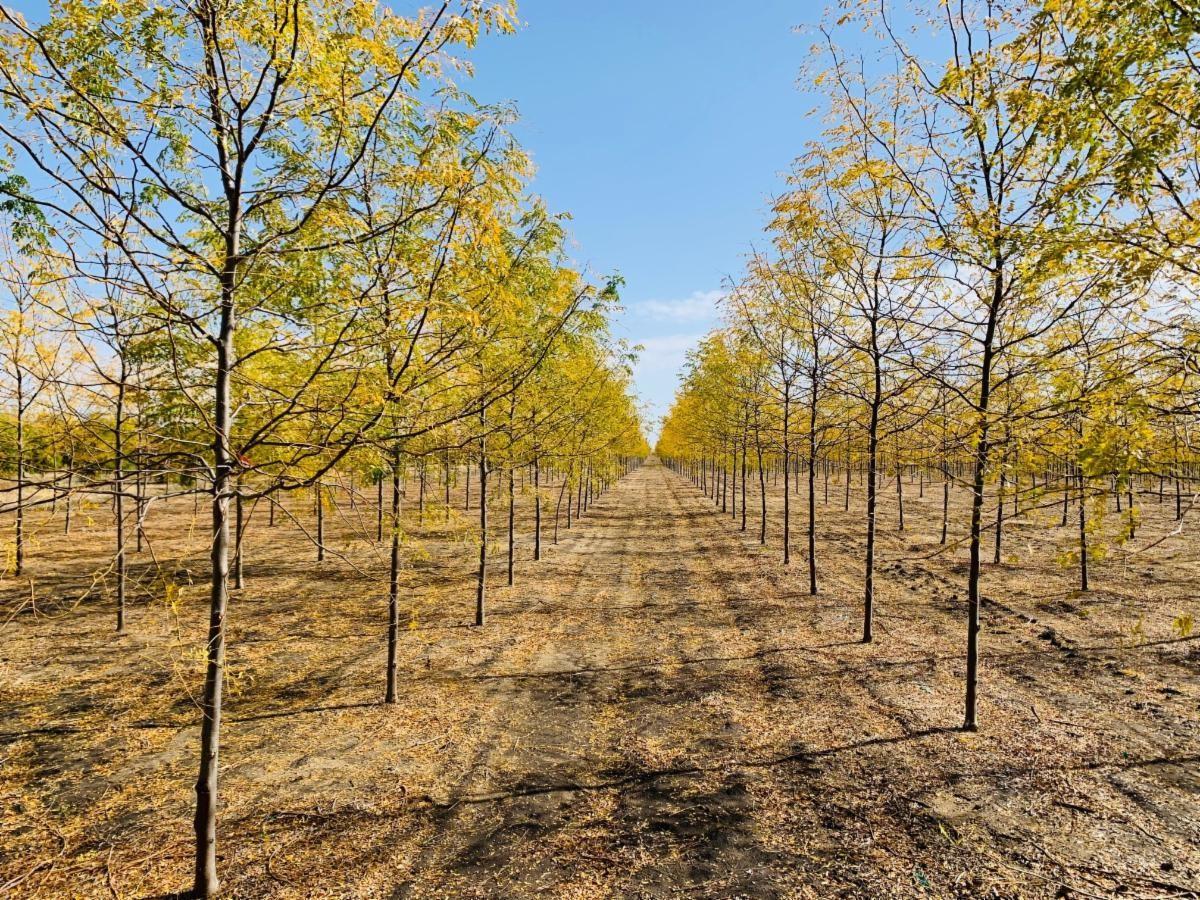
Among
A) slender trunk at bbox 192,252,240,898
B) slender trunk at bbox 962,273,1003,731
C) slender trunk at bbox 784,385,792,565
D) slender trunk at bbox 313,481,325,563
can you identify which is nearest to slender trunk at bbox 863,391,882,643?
slender trunk at bbox 784,385,792,565

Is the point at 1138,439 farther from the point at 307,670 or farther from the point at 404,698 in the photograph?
the point at 307,670

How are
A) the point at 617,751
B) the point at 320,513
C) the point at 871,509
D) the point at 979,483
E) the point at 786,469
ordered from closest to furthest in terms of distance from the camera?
the point at 979,483
the point at 617,751
the point at 871,509
the point at 786,469
the point at 320,513

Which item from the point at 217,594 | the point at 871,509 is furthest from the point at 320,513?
the point at 871,509

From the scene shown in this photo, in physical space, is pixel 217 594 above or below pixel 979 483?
below

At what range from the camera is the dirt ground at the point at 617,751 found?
492 centimetres

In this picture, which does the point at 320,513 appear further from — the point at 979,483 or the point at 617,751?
A: the point at 979,483

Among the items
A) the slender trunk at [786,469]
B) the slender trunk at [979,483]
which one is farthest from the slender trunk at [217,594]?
the slender trunk at [786,469]

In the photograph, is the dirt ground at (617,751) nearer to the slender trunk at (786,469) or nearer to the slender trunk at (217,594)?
the slender trunk at (217,594)

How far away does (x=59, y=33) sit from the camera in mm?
3678

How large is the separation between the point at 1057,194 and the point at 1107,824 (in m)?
5.84

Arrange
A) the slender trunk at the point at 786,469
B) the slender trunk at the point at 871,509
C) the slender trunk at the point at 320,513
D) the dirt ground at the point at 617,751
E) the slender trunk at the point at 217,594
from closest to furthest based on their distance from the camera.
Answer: the slender trunk at the point at 217,594 < the dirt ground at the point at 617,751 < the slender trunk at the point at 320,513 < the slender trunk at the point at 871,509 < the slender trunk at the point at 786,469

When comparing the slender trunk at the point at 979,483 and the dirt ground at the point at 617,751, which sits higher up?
the slender trunk at the point at 979,483

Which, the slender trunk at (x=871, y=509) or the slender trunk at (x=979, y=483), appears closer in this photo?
the slender trunk at (x=979, y=483)

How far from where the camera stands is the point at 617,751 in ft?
22.7
